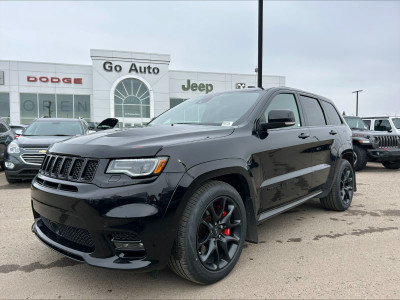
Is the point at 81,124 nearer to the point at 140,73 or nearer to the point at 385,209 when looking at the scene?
the point at 385,209

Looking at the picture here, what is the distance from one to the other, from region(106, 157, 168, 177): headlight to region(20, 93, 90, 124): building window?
29.7 meters

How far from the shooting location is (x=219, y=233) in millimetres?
2631

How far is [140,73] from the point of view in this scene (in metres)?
30.7

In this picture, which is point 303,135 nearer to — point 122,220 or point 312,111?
point 312,111

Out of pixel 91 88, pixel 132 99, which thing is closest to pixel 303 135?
pixel 132 99

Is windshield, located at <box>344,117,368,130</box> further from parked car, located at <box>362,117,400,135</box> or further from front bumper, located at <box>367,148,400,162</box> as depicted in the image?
front bumper, located at <box>367,148,400,162</box>

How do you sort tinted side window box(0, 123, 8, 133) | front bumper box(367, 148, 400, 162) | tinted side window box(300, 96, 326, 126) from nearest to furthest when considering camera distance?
tinted side window box(300, 96, 326, 126), tinted side window box(0, 123, 8, 133), front bumper box(367, 148, 400, 162)

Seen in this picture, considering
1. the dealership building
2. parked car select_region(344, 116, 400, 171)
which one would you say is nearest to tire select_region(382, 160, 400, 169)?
parked car select_region(344, 116, 400, 171)

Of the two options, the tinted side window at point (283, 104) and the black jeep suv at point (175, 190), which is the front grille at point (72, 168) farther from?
the tinted side window at point (283, 104)

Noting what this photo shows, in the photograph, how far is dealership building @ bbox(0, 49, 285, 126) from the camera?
2905cm

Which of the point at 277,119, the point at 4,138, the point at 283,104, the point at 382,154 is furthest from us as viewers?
the point at 382,154

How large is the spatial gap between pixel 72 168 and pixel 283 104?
7.96ft

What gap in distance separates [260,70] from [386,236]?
7.53 metres

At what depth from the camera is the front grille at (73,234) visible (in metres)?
2.30
